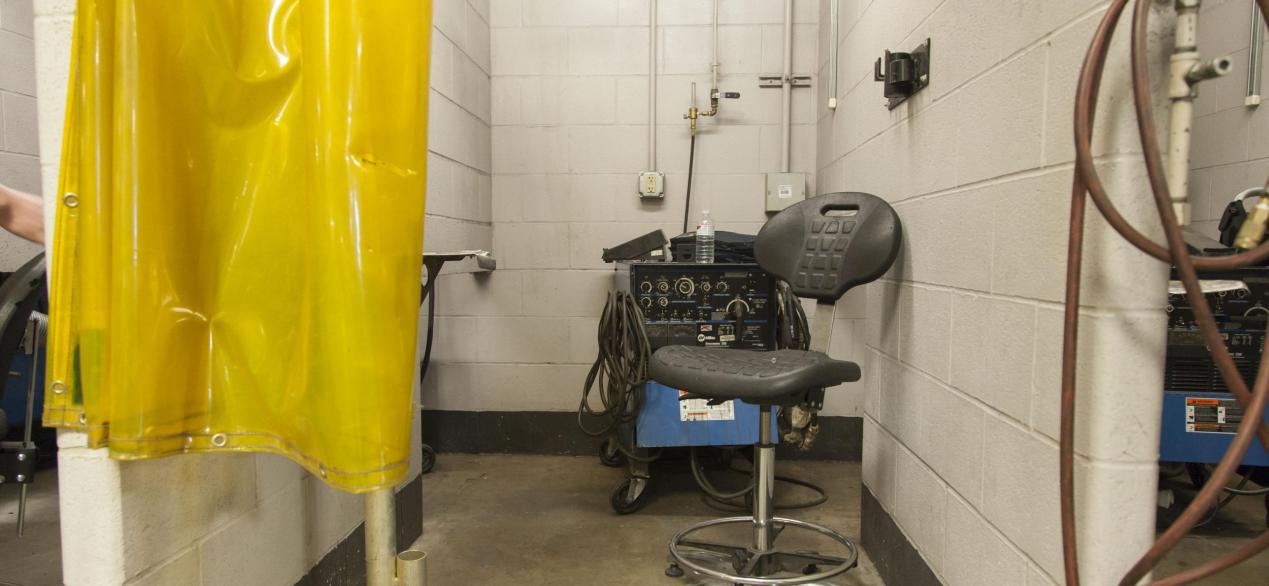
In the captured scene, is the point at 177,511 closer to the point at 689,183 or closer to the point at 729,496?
the point at 729,496

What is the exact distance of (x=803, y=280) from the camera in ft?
5.40

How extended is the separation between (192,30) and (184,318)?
39 centimetres

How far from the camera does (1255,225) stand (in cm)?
67

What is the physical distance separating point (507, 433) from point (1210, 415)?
7.92ft

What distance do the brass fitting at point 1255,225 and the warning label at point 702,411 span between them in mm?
1496

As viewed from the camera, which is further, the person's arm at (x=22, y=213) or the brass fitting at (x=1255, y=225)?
the person's arm at (x=22, y=213)

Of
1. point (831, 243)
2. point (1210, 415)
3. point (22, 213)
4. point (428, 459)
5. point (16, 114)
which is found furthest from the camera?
point (428, 459)

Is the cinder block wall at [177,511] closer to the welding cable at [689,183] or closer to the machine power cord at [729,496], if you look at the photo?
the machine power cord at [729,496]

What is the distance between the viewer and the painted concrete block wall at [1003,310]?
0.84 metres

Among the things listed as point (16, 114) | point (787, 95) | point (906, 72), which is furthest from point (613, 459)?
point (16, 114)

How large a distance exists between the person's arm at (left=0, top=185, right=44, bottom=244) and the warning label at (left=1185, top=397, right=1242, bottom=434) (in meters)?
2.66

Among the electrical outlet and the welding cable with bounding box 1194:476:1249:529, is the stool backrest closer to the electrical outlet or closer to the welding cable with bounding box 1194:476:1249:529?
the electrical outlet

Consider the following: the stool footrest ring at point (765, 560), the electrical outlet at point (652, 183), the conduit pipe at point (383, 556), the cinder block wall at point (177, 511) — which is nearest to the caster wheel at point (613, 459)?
the stool footrest ring at point (765, 560)

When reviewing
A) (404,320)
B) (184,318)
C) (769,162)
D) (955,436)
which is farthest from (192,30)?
(769,162)
